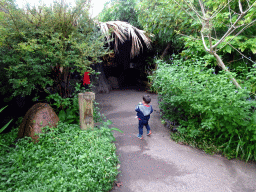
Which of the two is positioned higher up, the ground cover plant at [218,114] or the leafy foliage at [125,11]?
the leafy foliage at [125,11]

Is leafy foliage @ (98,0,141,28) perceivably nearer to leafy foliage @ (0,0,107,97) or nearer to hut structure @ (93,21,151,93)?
hut structure @ (93,21,151,93)

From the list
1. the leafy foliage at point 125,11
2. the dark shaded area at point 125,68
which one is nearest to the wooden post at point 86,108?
the dark shaded area at point 125,68

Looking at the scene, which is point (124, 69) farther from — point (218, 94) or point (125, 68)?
point (218, 94)

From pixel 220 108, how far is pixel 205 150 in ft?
3.21

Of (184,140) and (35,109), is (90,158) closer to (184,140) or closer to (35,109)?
(35,109)

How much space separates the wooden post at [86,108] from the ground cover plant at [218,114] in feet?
6.13

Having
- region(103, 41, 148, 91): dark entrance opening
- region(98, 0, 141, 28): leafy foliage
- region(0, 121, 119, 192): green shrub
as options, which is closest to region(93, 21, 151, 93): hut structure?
region(103, 41, 148, 91): dark entrance opening

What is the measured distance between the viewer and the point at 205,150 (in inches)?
139

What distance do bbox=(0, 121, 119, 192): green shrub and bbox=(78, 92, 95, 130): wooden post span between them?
0.20 meters

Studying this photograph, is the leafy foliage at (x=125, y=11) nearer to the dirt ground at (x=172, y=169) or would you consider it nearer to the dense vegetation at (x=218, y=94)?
the dense vegetation at (x=218, y=94)

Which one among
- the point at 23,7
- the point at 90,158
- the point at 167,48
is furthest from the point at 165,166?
the point at 167,48

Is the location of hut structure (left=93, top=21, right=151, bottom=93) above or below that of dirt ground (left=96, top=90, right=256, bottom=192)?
above

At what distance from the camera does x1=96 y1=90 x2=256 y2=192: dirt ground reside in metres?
2.60

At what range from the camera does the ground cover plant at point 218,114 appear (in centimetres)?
301
